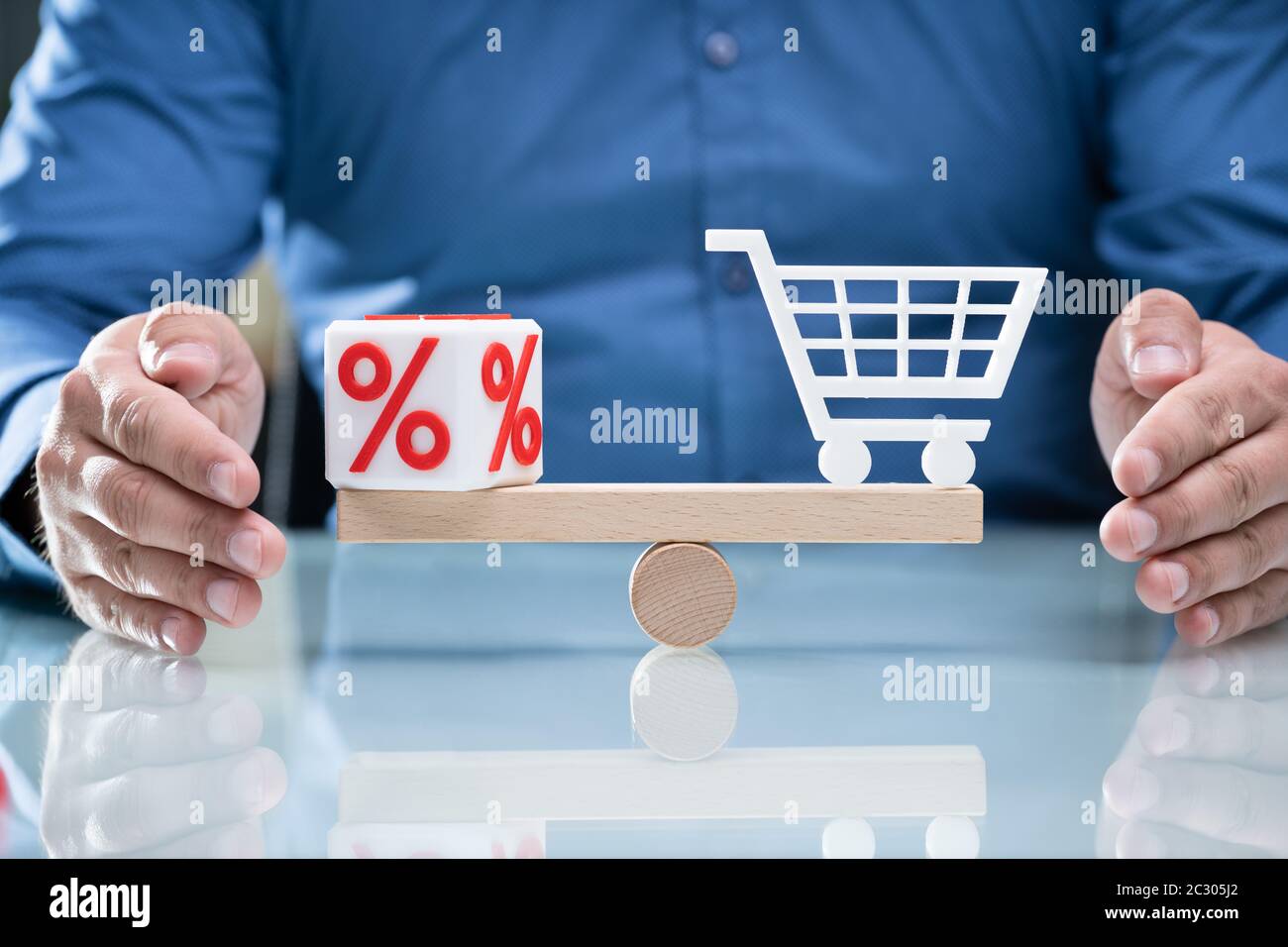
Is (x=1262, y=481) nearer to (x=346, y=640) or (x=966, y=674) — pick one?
(x=966, y=674)

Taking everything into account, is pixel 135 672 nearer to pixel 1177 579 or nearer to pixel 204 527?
pixel 204 527

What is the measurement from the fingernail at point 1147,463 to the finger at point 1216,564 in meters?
0.06

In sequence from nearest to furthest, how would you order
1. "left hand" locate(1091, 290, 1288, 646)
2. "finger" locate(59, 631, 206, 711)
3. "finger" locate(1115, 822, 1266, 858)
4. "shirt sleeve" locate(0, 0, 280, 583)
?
1. "finger" locate(1115, 822, 1266, 858)
2. "finger" locate(59, 631, 206, 711)
3. "left hand" locate(1091, 290, 1288, 646)
4. "shirt sleeve" locate(0, 0, 280, 583)

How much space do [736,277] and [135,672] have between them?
746mm

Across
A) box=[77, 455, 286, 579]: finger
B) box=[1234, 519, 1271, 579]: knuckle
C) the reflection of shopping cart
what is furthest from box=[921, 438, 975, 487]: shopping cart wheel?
box=[77, 455, 286, 579]: finger

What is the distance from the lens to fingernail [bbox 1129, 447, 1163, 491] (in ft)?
2.90

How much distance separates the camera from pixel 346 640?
93 centimetres

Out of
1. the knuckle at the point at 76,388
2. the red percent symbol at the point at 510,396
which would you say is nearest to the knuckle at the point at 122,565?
the knuckle at the point at 76,388

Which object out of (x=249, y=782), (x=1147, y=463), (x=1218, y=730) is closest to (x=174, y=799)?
(x=249, y=782)

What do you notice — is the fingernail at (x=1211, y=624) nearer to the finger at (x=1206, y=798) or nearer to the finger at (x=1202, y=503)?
the finger at (x=1202, y=503)

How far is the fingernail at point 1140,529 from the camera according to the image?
2.92 ft

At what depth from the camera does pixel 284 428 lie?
181cm

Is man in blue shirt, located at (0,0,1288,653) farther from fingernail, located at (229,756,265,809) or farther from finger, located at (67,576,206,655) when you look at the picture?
fingernail, located at (229,756,265,809)

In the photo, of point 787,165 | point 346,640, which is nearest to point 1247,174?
point 787,165
